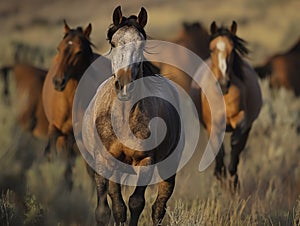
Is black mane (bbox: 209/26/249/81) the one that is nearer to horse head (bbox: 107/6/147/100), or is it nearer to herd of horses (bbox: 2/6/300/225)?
herd of horses (bbox: 2/6/300/225)

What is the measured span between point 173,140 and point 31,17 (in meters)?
20.0

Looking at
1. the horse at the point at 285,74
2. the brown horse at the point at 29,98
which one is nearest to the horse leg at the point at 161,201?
the brown horse at the point at 29,98

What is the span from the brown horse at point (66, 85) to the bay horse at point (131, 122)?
1754mm

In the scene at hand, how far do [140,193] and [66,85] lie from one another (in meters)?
2.51

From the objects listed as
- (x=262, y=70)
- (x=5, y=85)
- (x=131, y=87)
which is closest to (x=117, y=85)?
(x=131, y=87)

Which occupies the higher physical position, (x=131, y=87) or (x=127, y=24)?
(x=127, y=24)

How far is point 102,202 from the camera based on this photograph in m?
5.97

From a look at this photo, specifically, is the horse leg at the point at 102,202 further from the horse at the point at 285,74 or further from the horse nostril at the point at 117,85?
the horse at the point at 285,74

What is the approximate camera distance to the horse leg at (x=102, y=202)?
5.89 meters

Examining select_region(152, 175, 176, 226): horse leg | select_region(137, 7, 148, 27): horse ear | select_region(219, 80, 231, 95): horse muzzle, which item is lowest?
select_region(152, 175, 176, 226): horse leg

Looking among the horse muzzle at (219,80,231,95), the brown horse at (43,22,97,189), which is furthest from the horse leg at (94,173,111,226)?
the horse muzzle at (219,80,231,95)

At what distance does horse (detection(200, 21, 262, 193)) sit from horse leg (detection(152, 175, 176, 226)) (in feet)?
6.88

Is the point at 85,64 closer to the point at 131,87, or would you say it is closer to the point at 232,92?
the point at 232,92

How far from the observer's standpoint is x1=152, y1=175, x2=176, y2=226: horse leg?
5.99 m
